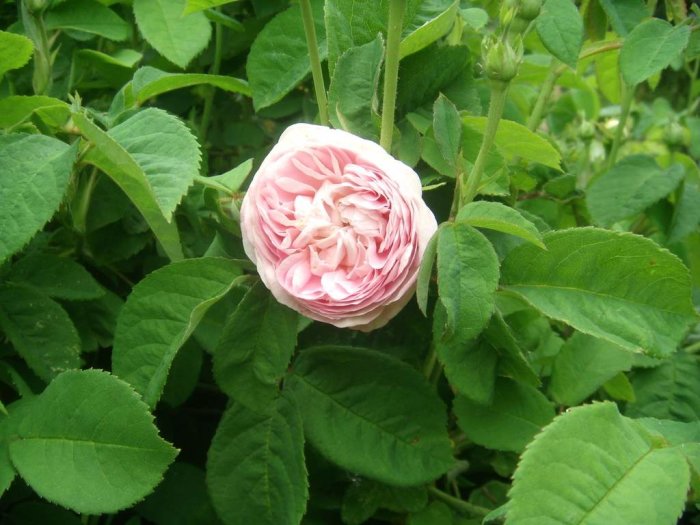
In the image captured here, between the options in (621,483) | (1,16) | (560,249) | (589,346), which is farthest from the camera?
(1,16)

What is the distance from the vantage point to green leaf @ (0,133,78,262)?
1.58ft

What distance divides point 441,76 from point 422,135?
0.04 metres

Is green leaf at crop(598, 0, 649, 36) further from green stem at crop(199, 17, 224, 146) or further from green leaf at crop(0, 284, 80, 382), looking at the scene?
green leaf at crop(0, 284, 80, 382)

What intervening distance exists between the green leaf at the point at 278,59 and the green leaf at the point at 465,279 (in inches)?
8.7

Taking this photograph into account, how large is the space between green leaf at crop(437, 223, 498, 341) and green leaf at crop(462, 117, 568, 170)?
0.39ft

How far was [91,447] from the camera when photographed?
50 centimetres

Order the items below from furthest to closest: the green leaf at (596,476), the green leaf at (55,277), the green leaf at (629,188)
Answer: the green leaf at (629,188) < the green leaf at (55,277) < the green leaf at (596,476)

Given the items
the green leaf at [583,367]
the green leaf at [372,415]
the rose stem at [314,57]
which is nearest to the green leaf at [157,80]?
the rose stem at [314,57]

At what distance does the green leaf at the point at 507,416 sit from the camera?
58 cm

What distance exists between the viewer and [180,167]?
0.48 m

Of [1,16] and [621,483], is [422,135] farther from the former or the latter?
[1,16]

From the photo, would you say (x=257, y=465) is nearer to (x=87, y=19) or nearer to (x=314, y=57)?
(x=314, y=57)

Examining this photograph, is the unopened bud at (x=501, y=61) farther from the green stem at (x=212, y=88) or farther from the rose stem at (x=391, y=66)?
the green stem at (x=212, y=88)

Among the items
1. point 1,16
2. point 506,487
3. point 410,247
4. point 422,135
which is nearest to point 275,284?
point 410,247
